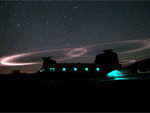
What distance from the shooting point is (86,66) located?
3800cm

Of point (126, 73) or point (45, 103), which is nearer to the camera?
point (45, 103)

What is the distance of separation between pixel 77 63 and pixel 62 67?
551cm

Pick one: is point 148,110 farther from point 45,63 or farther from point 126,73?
point 45,63

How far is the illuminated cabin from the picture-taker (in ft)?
121

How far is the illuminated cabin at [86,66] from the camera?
36.8 metres

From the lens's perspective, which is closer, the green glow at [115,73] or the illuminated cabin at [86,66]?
the green glow at [115,73]

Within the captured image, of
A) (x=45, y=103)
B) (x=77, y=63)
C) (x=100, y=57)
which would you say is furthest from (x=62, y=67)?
(x=45, y=103)

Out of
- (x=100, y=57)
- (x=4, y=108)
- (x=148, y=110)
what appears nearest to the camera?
(x=148, y=110)

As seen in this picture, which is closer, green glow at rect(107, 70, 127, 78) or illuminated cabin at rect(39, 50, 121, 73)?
green glow at rect(107, 70, 127, 78)

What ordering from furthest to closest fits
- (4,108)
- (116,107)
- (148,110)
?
1. (4,108)
2. (116,107)
3. (148,110)

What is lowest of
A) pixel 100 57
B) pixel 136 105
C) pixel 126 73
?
pixel 126 73

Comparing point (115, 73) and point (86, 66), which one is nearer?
point (115, 73)

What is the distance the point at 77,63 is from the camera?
37938mm

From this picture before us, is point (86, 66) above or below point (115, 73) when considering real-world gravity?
above
